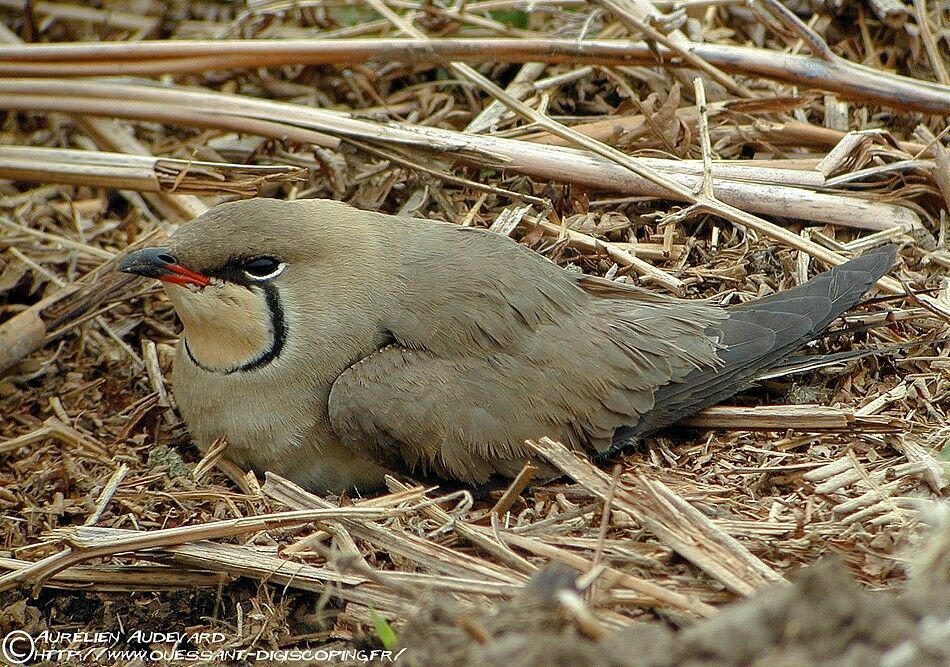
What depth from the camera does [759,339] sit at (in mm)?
3668

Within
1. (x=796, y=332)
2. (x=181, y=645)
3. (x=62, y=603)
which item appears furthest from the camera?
(x=796, y=332)

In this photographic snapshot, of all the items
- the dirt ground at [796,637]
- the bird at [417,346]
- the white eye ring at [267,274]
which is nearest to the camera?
the dirt ground at [796,637]

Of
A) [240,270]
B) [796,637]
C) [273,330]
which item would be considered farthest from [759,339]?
[796,637]

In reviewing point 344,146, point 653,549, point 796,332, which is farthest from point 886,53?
point 653,549

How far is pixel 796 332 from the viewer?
3648 mm

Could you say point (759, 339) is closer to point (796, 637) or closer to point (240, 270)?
point (240, 270)

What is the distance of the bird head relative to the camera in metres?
3.47

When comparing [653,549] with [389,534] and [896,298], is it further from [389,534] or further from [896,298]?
[896,298]

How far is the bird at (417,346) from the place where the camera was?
11.3ft

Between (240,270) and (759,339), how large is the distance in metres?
1.68

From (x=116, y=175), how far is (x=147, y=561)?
1797mm

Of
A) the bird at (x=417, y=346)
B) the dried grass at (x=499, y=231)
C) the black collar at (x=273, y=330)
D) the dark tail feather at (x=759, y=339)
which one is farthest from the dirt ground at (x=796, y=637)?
the black collar at (x=273, y=330)

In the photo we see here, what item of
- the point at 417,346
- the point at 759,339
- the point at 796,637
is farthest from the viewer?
the point at 759,339

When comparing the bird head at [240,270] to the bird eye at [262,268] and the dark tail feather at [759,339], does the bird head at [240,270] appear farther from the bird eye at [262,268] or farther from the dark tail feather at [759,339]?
the dark tail feather at [759,339]
